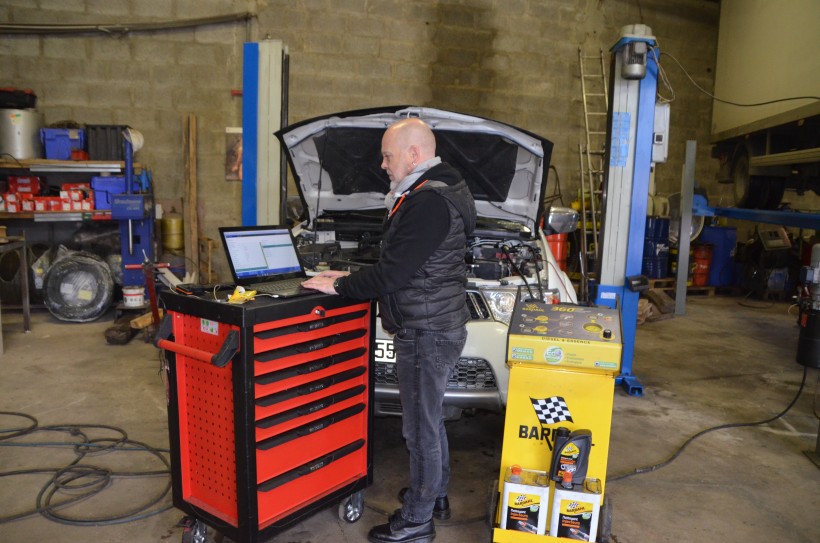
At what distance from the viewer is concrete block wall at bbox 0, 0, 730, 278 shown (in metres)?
5.93

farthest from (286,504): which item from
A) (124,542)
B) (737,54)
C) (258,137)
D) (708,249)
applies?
(708,249)

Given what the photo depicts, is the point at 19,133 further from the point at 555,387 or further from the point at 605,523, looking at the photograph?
the point at 605,523

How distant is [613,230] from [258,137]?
2.44 m

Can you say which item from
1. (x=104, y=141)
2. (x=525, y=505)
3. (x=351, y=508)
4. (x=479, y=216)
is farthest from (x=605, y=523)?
(x=104, y=141)

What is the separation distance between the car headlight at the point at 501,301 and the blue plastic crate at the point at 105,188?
13.8 ft

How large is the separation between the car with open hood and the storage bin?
3.07 m

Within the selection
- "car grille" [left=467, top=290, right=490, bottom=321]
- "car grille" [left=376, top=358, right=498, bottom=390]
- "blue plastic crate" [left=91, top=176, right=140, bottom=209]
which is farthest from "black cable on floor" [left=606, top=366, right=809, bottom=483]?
"blue plastic crate" [left=91, top=176, right=140, bottom=209]

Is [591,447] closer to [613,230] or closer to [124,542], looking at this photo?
[124,542]

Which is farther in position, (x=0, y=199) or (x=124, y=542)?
(x=0, y=199)

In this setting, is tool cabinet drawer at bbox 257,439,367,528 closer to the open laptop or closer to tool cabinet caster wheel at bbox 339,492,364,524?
tool cabinet caster wheel at bbox 339,492,364,524

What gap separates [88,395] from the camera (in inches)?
141

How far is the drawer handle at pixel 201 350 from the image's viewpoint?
5.51 ft

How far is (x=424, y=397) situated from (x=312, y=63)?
5.30 metres

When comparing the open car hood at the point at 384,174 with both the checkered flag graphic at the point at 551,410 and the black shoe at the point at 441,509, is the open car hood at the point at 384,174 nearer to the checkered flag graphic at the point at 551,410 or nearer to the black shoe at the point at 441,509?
the checkered flag graphic at the point at 551,410
